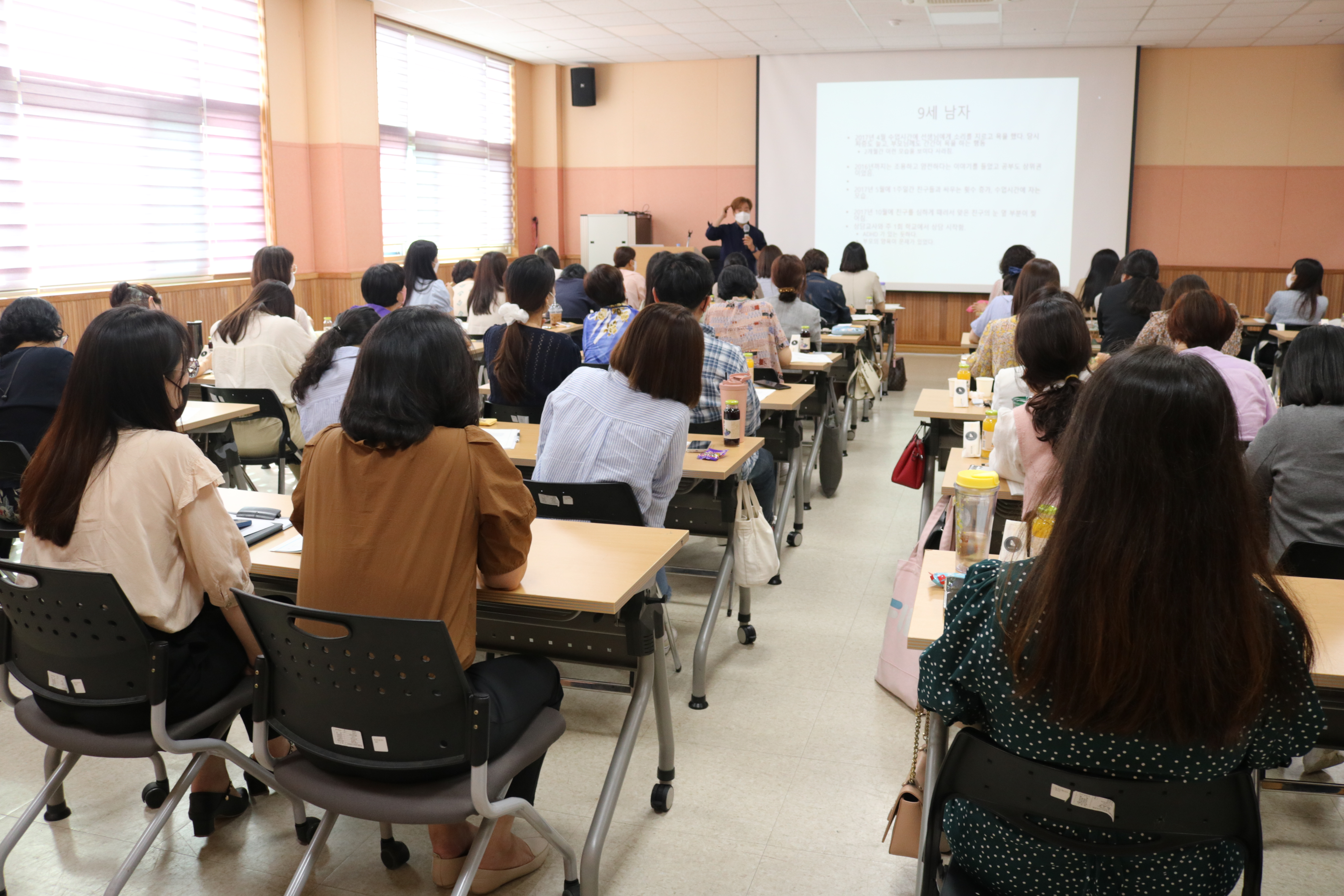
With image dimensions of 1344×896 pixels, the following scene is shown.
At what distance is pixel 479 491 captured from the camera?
1.99m

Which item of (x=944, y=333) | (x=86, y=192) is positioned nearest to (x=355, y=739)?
(x=86, y=192)

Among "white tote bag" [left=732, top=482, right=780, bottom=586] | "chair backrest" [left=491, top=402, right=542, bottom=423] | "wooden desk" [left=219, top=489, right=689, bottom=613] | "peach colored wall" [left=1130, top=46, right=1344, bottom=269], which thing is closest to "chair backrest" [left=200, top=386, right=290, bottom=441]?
"chair backrest" [left=491, top=402, right=542, bottom=423]

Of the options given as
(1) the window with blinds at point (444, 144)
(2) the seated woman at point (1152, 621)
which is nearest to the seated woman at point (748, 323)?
(2) the seated woman at point (1152, 621)

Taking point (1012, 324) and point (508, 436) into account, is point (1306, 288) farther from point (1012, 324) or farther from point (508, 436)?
point (508, 436)

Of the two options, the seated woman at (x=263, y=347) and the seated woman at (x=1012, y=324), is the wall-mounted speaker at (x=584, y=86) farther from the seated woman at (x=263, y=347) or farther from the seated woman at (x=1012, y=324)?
the seated woman at (x=1012, y=324)

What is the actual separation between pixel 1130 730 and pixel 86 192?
7.23 m

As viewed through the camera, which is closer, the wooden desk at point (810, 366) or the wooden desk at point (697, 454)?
the wooden desk at point (697, 454)

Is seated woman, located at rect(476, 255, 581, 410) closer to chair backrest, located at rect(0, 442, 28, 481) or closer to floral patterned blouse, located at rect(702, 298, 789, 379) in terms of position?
floral patterned blouse, located at rect(702, 298, 789, 379)

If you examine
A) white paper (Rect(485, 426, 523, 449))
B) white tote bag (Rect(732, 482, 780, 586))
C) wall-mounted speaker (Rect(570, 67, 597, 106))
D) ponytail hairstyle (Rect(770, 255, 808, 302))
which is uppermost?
wall-mounted speaker (Rect(570, 67, 597, 106))

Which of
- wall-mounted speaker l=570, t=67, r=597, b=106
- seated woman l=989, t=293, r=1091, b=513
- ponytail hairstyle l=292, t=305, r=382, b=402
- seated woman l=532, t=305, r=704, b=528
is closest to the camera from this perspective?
seated woman l=989, t=293, r=1091, b=513

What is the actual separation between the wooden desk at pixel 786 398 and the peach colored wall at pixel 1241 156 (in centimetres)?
764

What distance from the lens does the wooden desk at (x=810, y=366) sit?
5.43 m

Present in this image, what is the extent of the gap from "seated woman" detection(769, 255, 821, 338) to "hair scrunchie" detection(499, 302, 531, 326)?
2.06m

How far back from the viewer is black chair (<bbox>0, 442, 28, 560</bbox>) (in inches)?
127
